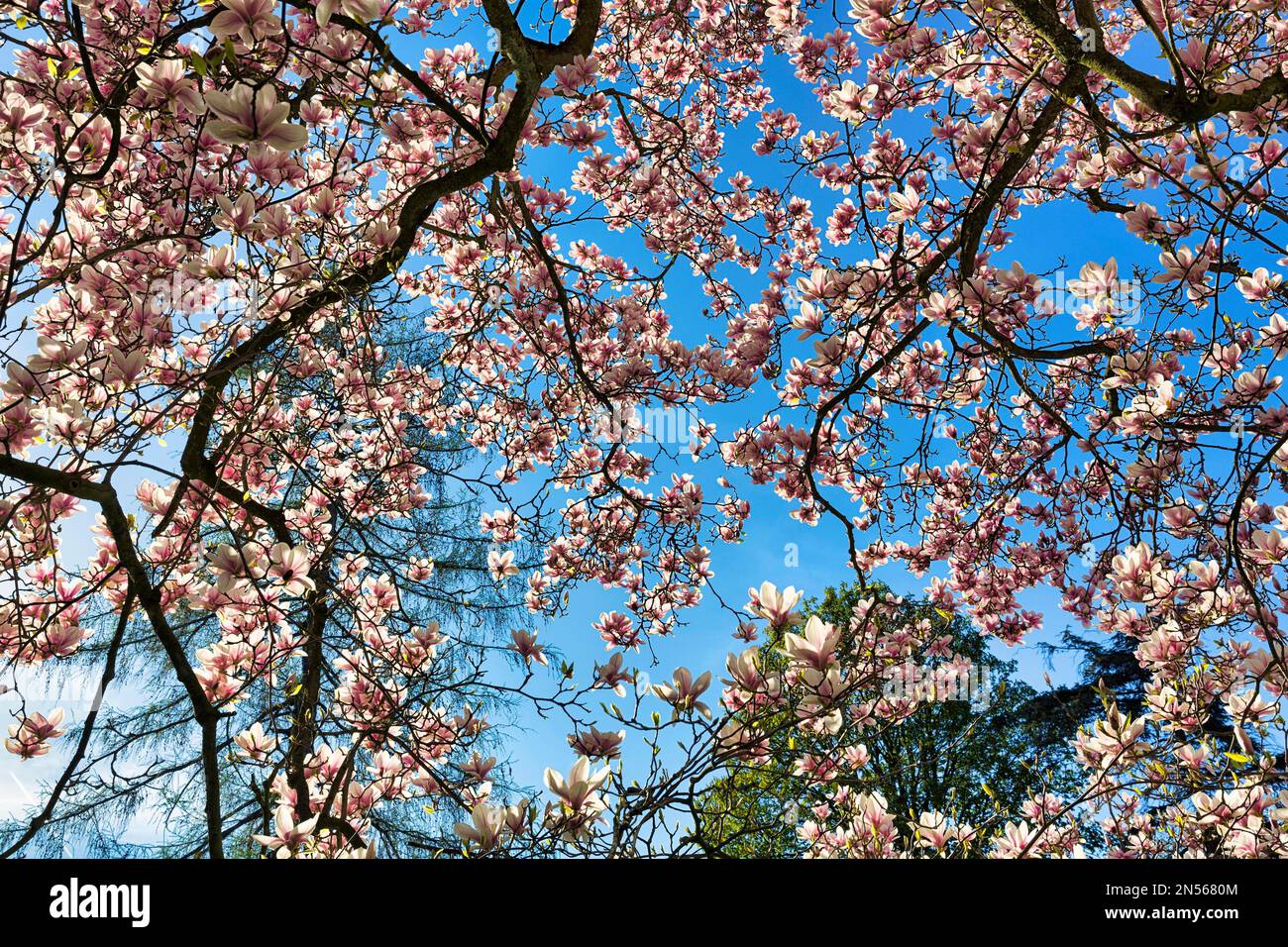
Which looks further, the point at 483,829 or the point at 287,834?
the point at 287,834

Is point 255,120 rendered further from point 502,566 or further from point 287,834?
point 502,566

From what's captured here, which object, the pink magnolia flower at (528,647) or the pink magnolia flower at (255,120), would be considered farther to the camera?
the pink magnolia flower at (528,647)

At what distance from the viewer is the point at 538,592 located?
5164 millimetres

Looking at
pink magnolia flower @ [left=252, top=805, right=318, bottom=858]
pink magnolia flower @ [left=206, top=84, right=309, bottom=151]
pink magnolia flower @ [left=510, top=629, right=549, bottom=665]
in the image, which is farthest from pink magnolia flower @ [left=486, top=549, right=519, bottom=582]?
pink magnolia flower @ [left=206, top=84, right=309, bottom=151]

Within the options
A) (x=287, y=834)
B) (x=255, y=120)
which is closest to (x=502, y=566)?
(x=287, y=834)

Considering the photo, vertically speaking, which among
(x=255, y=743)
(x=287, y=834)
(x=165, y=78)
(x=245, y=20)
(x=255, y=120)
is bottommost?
(x=287, y=834)

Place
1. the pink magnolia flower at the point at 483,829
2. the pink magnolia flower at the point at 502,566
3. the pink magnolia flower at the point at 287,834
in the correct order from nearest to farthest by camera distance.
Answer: the pink magnolia flower at the point at 483,829
the pink magnolia flower at the point at 287,834
the pink magnolia flower at the point at 502,566

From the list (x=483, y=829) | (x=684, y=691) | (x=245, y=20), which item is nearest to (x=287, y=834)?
(x=483, y=829)

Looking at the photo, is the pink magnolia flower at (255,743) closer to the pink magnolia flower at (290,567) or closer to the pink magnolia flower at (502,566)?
the pink magnolia flower at (290,567)

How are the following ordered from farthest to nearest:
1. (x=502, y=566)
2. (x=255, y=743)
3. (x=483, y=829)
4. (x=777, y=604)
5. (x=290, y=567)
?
(x=502, y=566) < (x=255, y=743) < (x=290, y=567) < (x=777, y=604) < (x=483, y=829)

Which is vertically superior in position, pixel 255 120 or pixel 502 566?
pixel 255 120

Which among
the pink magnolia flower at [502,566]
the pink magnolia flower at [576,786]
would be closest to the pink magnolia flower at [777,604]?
the pink magnolia flower at [576,786]

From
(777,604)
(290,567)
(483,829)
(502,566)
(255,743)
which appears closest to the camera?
(483,829)

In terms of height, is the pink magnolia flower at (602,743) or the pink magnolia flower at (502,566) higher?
the pink magnolia flower at (502,566)
